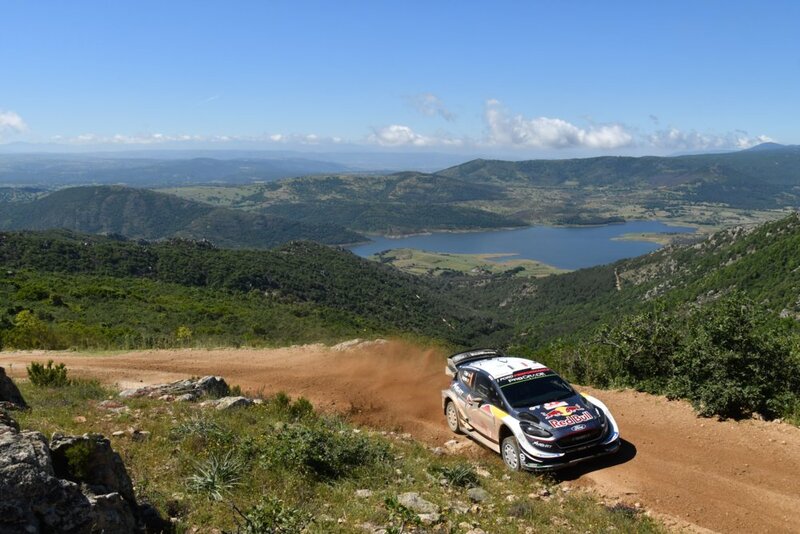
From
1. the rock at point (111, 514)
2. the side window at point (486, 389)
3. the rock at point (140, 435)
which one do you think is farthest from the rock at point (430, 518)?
the rock at point (140, 435)

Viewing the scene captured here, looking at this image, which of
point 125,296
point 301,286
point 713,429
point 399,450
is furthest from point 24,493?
point 301,286

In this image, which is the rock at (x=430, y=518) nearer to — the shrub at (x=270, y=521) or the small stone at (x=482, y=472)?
the shrub at (x=270, y=521)

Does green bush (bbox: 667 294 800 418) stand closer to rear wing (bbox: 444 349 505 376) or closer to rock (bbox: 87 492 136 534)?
rear wing (bbox: 444 349 505 376)

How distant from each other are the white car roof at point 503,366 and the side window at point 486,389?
0.57 ft

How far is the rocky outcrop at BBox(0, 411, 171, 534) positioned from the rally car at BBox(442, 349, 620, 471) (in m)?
6.52

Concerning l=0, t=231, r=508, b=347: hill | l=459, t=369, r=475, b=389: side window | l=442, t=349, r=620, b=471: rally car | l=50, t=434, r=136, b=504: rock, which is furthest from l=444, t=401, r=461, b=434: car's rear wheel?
l=0, t=231, r=508, b=347: hill

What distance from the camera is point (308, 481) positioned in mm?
8508

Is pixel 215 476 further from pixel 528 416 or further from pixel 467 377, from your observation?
pixel 467 377

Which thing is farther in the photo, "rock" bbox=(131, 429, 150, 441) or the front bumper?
the front bumper

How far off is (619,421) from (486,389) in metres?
3.59

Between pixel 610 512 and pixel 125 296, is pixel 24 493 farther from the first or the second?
pixel 125 296

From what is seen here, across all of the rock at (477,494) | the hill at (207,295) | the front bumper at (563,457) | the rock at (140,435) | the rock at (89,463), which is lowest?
the hill at (207,295)

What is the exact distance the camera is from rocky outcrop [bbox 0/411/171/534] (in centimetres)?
504

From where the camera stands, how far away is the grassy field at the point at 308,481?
6992 mm
